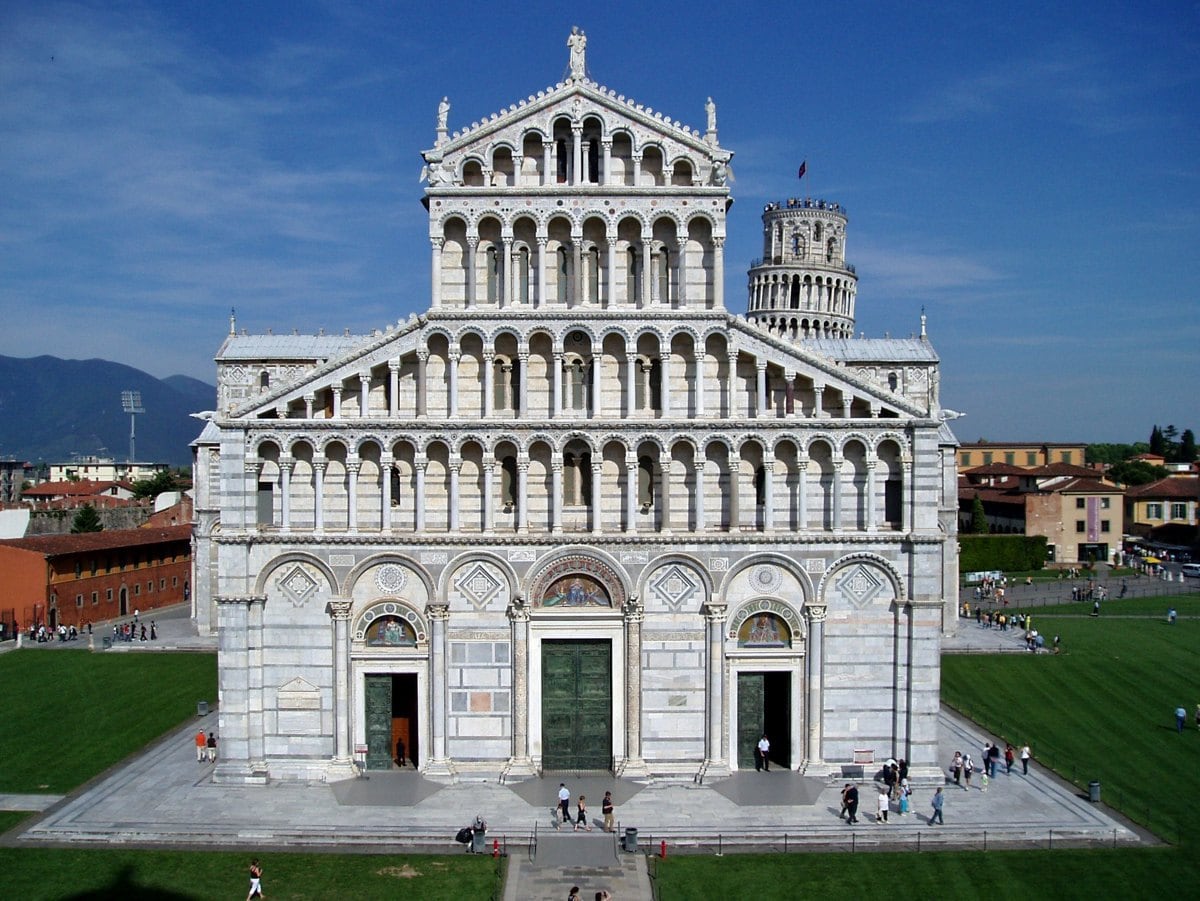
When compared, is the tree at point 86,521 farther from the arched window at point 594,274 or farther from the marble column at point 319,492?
the arched window at point 594,274

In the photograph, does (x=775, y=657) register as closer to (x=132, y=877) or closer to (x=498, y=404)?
(x=498, y=404)

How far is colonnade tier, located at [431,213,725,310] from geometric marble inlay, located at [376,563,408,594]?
8.55 metres

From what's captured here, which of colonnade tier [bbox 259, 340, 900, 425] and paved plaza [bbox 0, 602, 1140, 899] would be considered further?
colonnade tier [bbox 259, 340, 900, 425]

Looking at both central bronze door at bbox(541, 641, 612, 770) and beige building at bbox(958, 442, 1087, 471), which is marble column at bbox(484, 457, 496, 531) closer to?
central bronze door at bbox(541, 641, 612, 770)

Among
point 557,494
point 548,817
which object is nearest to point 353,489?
point 557,494

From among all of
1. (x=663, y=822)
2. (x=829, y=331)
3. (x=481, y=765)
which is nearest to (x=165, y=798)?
(x=481, y=765)

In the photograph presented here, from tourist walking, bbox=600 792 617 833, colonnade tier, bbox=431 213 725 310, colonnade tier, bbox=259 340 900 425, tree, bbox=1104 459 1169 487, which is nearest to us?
tourist walking, bbox=600 792 617 833

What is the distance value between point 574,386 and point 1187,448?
153145mm

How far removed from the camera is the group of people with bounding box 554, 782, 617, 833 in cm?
2817

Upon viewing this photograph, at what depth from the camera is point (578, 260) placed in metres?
33.2

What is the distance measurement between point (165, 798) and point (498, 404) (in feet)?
52.1

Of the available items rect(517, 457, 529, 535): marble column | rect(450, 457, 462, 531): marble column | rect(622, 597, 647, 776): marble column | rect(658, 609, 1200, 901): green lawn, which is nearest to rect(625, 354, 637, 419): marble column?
rect(517, 457, 529, 535): marble column

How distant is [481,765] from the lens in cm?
3244

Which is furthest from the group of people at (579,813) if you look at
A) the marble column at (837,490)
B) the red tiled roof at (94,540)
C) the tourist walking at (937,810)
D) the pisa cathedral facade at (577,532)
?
the red tiled roof at (94,540)
